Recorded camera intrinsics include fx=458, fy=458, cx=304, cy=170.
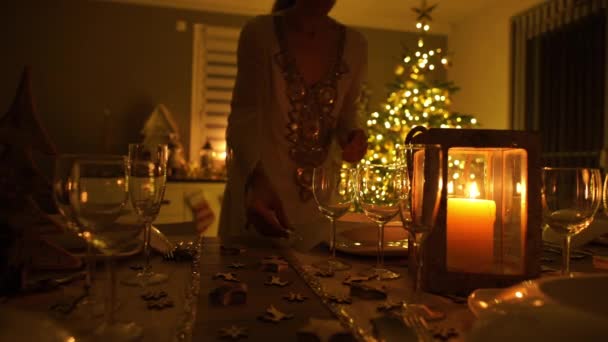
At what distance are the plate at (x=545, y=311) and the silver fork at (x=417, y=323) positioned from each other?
0.18 feet

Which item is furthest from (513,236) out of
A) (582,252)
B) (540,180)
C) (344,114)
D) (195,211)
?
(195,211)

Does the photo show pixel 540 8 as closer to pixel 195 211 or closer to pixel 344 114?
pixel 344 114

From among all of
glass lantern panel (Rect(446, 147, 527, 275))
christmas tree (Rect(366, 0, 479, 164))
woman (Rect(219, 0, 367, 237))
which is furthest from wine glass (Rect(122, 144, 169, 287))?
christmas tree (Rect(366, 0, 479, 164))

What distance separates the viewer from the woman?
1471mm

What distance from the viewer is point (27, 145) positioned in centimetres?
60

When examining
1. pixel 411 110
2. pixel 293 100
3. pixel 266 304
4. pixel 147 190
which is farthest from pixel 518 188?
pixel 411 110

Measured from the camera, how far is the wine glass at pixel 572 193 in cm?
70

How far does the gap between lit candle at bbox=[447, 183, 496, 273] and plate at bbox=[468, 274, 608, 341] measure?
0.61 ft

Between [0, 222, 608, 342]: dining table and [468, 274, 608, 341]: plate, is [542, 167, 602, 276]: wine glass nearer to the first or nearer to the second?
[0, 222, 608, 342]: dining table

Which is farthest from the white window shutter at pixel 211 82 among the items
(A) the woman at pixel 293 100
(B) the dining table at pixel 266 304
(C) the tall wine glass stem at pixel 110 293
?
(C) the tall wine glass stem at pixel 110 293

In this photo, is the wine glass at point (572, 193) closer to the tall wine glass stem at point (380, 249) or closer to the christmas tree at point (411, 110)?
the tall wine glass stem at point (380, 249)

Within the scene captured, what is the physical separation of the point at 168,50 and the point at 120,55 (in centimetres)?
43

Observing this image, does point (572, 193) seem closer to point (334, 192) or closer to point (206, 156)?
point (334, 192)

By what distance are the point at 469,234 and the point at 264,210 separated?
521 millimetres
